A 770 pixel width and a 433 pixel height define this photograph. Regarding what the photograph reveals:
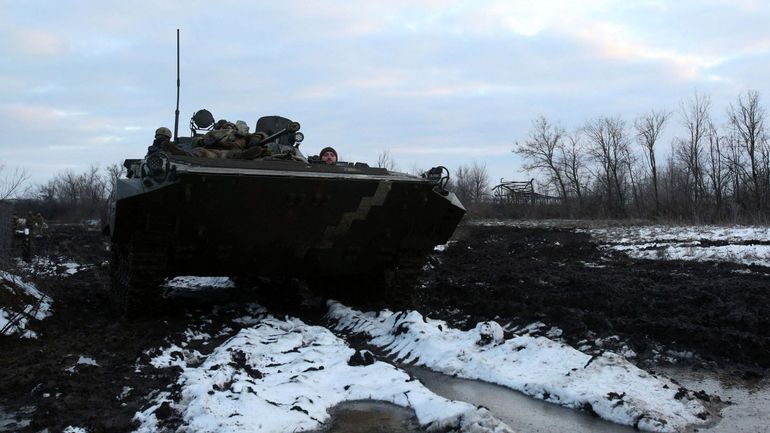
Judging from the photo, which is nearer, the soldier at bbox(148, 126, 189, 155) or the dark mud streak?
the dark mud streak

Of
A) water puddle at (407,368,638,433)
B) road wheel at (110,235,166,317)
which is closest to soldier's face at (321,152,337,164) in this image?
road wheel at (110,235,166,317)

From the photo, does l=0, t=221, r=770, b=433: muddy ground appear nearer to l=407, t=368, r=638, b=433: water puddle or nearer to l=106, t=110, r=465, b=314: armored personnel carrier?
l=106, t=110, r=465, b=314: armored personnel carrier

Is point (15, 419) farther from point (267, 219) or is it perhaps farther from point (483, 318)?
point (483, 318)

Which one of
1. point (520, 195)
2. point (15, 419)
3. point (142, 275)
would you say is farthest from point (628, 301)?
point (520, 195)

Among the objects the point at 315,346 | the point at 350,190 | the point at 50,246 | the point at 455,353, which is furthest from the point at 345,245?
the point at 50,246

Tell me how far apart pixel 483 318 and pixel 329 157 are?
2501 millimetres

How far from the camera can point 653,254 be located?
46.3ft

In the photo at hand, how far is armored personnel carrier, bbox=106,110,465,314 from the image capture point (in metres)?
6.21

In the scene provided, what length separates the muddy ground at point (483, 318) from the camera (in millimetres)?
4305

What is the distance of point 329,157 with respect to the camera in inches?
314

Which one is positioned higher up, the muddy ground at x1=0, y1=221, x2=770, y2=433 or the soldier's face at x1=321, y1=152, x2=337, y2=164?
the soldier's face at x1=321, y1=152, x2=337, y2=164

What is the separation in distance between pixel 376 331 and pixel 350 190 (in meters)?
1.31

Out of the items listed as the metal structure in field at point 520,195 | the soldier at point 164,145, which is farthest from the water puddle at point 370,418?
the metal structure in field at point 520,195

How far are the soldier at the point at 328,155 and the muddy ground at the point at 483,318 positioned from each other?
1.69 meters
